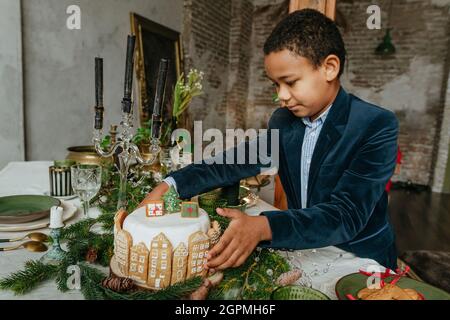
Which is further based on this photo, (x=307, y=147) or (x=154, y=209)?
(x=307, y=147)

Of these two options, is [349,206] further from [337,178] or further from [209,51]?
[209,51]

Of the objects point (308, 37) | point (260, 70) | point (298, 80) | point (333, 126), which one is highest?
point (260, 70)

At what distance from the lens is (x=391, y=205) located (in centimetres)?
503

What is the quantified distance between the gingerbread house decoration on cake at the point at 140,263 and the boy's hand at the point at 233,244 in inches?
5.3

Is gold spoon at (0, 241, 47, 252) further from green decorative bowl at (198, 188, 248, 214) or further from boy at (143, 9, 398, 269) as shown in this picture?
green decorative bowl at (198, 188, 248, 214)

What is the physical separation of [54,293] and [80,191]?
19.7 inches

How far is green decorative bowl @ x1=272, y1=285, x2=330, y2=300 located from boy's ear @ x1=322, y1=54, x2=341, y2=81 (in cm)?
68


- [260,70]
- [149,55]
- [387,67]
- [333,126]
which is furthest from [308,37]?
[260,70]

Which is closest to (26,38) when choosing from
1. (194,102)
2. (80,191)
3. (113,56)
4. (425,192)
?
(113,56)

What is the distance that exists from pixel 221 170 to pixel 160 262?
2.01 feet

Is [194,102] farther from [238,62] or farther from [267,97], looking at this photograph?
[267,97]

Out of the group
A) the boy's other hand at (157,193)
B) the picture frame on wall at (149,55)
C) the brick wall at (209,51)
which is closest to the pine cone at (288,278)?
the boy's other hand at (157,193)

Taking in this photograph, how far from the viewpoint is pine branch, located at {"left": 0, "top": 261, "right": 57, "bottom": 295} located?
0.72m

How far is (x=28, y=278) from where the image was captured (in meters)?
0.74
